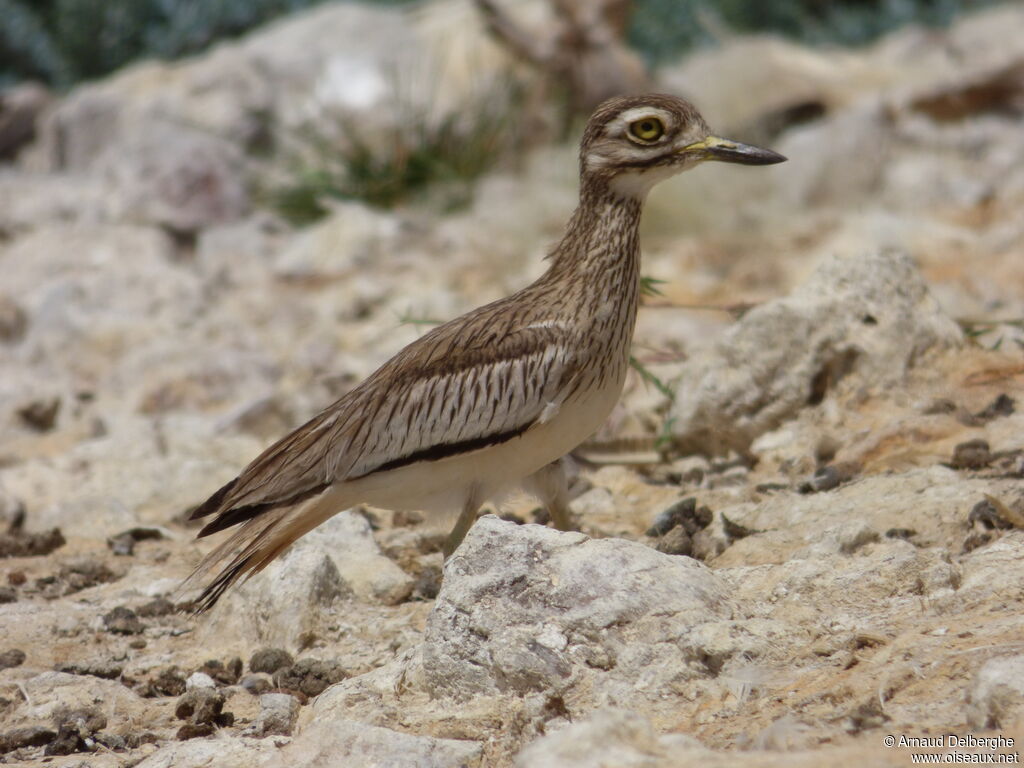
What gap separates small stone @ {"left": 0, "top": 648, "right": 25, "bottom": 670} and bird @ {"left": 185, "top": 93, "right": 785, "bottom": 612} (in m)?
0.57

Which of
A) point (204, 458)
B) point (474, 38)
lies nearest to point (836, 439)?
point (204, 458)

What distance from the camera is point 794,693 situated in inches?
125

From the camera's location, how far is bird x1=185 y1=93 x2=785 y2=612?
14.1ft

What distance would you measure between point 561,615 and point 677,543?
1030mm

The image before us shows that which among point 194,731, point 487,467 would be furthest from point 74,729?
point 487,467

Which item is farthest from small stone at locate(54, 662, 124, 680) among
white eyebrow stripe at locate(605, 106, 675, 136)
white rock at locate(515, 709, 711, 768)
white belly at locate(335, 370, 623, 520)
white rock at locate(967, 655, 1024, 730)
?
white rock at locate(967, 655, 1024, 730)

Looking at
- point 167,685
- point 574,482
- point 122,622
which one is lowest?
point 167,685

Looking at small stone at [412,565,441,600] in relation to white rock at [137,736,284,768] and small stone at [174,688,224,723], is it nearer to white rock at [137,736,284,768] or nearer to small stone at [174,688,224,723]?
small stone at [174,688,224,723]

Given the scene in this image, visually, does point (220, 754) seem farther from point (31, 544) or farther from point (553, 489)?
point (31, 544)

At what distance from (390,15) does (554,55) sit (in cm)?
266

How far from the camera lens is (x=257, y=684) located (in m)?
4.00

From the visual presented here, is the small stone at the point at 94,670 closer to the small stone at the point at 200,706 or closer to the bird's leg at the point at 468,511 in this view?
the small stone at the point at 200,706

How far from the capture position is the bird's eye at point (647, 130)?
4559mm

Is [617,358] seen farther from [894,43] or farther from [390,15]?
[894,43]
